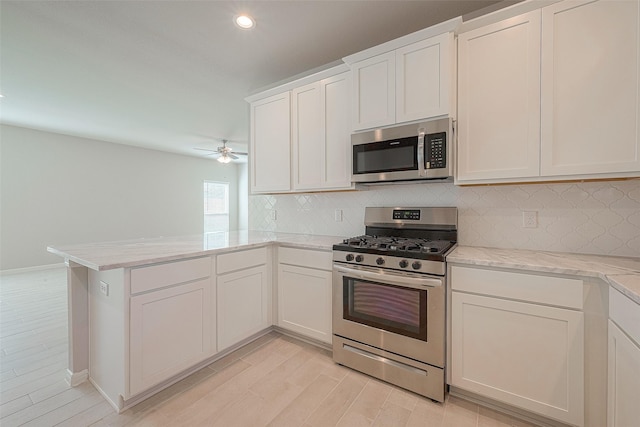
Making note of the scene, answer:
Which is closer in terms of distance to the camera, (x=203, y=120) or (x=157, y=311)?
(x=157, y=311)

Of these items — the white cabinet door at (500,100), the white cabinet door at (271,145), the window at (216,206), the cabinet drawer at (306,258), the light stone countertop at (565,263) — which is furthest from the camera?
the window at (216,206)

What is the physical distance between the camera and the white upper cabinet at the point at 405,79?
6.16 feet

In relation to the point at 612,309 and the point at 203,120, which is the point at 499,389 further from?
the point at 203,120

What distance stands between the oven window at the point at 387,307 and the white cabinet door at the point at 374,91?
1282 millimetres

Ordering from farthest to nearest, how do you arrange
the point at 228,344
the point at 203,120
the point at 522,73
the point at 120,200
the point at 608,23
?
the point at 120,200
the point at 203,120
the point at 228,344
the point at 522,73
the point at 608,23

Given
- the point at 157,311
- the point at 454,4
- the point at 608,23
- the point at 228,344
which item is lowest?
the point at 228,344

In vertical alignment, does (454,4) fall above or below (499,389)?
above

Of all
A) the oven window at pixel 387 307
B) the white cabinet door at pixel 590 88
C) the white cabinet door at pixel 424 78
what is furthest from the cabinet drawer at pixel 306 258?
the white cabinet door at pixel 590 88

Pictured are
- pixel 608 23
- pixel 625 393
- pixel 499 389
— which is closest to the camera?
pixel 625 393

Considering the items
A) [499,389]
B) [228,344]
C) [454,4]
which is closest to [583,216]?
[499,389]

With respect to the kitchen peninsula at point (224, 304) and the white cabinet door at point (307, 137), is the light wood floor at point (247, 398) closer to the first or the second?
the kitchen peninsula at point (224, 304)

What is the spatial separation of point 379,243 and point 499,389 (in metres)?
1.13

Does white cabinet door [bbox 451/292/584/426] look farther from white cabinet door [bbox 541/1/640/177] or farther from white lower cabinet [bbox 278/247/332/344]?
white lower cabinet [bbox 278/247/332/344]

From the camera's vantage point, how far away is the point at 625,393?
1139 millimetres
